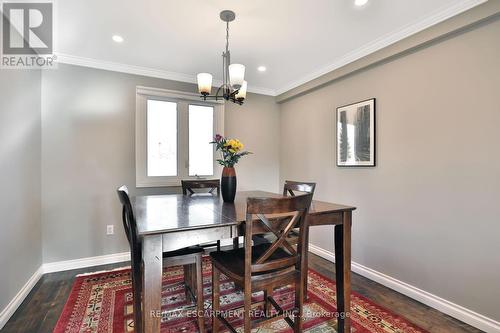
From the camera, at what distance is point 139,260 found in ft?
5.24

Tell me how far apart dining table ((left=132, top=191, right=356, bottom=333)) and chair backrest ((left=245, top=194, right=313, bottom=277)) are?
126mm

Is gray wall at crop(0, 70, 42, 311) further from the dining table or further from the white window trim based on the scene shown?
the dining table

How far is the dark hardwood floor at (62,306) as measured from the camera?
5.99 ft

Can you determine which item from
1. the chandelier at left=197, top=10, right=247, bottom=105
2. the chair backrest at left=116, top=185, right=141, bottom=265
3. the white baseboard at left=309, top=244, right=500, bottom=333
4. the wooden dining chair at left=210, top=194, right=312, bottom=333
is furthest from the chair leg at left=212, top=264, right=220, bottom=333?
the white baseboard at left=309, top=244, right=500, bottom=333

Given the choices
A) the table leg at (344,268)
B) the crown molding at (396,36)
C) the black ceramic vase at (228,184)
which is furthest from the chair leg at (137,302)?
the crown molding at (396,36)

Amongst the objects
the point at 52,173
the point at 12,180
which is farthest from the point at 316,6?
the point at 52,173

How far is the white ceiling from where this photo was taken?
194 cm

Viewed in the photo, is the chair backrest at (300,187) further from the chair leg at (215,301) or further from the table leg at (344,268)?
the chair leg at (215,301)

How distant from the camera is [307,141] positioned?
11.8 ft

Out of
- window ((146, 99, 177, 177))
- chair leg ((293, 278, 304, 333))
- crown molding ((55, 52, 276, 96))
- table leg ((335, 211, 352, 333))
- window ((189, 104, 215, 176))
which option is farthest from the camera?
window ((189, 104, 215, 176))

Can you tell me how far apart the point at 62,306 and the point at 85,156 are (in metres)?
1.57

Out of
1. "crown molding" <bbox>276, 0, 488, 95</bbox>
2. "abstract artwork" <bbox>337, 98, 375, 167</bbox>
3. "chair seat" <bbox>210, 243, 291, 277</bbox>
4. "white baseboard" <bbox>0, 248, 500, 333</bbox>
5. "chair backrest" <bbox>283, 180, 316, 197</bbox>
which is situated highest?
"crown molding" <bbox>276, 0, 488, 95</bbox>

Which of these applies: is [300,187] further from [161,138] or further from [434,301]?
[161,138]

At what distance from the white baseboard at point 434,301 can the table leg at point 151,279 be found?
7.15 ft
